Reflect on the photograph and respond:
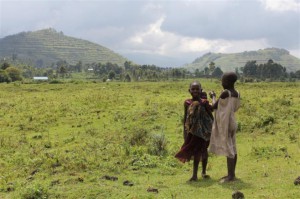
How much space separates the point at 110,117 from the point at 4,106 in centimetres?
1094

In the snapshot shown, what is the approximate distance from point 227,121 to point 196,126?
722mm

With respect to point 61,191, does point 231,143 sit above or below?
above

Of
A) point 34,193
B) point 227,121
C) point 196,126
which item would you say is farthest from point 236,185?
point 34,193

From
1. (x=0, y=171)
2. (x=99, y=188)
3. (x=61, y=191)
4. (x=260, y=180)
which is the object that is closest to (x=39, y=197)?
(x=61, y=191)

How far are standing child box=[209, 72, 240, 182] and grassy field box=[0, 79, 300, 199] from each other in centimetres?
67

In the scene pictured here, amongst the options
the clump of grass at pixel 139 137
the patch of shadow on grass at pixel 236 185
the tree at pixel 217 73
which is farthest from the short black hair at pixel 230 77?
the tree at pixel 217 73

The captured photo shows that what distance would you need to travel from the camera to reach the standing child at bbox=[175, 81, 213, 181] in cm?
822

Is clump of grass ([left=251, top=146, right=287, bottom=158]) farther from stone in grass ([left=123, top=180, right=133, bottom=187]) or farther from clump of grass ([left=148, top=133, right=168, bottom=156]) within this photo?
stone in grass ([left=123, top=180, right=133, bottom=187])

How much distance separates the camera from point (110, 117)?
72.3ft

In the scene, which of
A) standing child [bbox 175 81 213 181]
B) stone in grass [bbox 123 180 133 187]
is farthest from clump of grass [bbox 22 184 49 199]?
standing child [bbox 175 81 213 181]

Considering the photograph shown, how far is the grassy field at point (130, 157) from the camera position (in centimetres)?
798

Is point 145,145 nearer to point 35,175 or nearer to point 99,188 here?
point 35,175

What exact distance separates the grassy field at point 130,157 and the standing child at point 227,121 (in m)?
0.67

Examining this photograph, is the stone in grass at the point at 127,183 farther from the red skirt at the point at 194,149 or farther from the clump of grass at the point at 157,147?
the clump of grass at the point at 157,147
